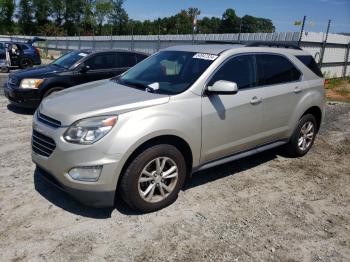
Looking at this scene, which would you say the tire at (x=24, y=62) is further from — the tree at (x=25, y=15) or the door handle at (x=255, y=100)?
the tree at (x=25, y=15)

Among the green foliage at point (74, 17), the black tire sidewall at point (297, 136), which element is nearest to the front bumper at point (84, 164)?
the black tire sidewall at point (297, 136)

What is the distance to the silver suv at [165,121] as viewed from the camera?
3.42 meters

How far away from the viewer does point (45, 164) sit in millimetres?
3627

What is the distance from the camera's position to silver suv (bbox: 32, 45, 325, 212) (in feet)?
11.2

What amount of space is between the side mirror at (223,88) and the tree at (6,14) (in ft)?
293

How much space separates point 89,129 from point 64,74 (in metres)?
5.27

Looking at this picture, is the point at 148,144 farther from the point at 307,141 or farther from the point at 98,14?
the point at 98,14

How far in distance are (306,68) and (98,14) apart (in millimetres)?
98435

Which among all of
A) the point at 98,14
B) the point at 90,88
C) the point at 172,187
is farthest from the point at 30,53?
the point at 98,14

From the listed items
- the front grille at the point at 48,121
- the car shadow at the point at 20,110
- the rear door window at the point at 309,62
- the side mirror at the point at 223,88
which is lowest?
the car shadow at the point at 20,110

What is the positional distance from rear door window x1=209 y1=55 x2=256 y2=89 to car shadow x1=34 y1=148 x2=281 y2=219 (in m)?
1.32

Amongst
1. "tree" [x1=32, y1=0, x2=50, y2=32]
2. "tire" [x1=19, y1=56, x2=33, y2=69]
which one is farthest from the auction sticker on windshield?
"tree" [x1=32, y1=0, x2=50, y2=32]

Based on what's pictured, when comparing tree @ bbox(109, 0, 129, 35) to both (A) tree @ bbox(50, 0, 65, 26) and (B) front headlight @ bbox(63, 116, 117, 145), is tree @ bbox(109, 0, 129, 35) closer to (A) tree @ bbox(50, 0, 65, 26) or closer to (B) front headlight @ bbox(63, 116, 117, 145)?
(A) tree @ bbox(50, 0, 65, 26)

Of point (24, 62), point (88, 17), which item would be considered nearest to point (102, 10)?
point (88, 17)
